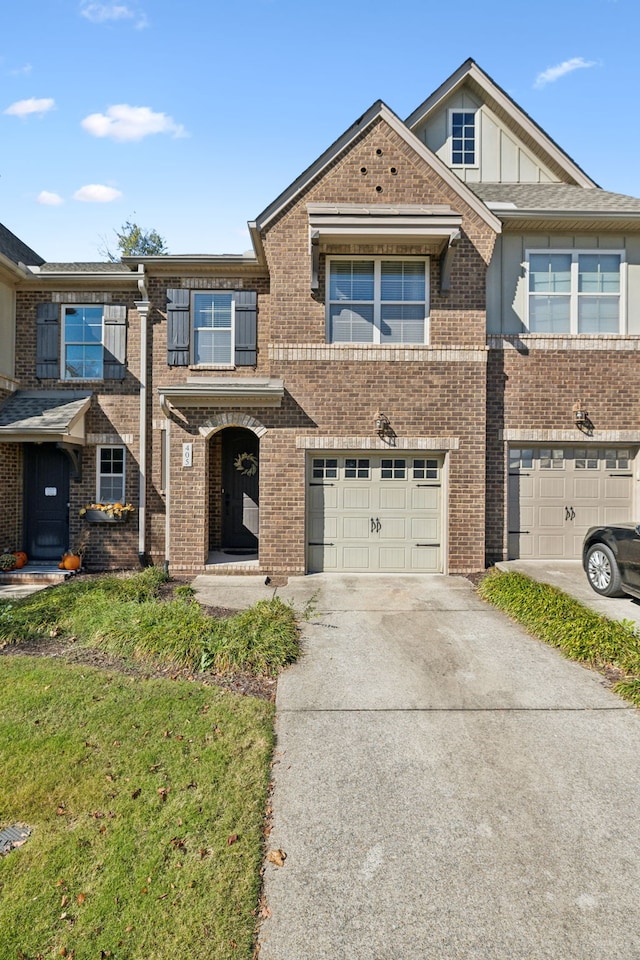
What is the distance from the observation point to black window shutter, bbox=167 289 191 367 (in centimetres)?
1070

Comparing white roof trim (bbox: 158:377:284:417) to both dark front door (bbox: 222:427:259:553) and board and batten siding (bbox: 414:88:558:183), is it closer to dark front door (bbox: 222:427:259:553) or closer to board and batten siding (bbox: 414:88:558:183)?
dark front door (bbox: 222:427:259:553)

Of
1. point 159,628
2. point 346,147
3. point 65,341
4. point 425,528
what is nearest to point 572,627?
point 425,528

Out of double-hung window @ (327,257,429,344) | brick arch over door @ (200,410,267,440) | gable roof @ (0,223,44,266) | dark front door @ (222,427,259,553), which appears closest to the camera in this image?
brick arch over door @ (200,410,267,440)

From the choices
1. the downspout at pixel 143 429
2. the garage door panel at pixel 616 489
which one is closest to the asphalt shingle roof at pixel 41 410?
the downspout at pixel 143 429

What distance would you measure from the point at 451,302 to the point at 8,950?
A: 10.4m

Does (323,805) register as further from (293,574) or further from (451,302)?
(451,302)

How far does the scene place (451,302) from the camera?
32.6ft

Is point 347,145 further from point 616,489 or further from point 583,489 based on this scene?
point 616,489

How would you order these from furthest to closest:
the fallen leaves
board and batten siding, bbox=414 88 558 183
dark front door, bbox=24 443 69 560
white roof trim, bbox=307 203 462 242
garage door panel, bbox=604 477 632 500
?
board and batten siding, bbox=414 88 558 183 < dark front door, bbox=24 443 69 560 < garage door panel, bbox=604 477 632 500 < white roof trim, bbox=307 203 462 242 < the fallen leaves

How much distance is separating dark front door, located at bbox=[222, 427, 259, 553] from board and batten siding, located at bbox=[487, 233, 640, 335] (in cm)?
591

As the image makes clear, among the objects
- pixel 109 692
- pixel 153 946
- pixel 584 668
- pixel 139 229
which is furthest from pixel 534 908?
pixel 139 229

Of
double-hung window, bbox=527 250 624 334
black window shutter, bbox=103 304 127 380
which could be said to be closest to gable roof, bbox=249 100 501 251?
double-hung window, bbox=527 250 624 334

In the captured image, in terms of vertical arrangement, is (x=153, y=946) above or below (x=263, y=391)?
below

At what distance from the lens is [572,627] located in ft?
20.9
